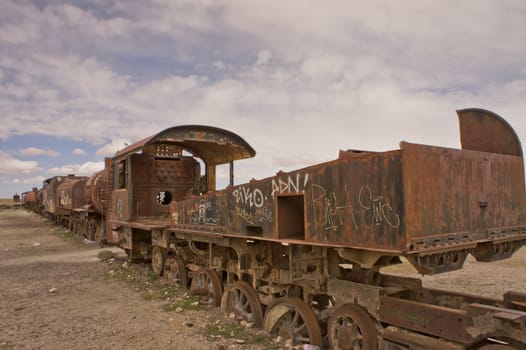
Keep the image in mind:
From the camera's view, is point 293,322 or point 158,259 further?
point 158,259

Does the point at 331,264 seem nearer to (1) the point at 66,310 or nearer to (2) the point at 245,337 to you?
(2) the point at 245,337

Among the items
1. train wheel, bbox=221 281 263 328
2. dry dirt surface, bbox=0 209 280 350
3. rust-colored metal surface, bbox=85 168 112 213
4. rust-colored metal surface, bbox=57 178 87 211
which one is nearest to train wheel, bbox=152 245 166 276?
dry dirt surface, bbox=0 209 280 350

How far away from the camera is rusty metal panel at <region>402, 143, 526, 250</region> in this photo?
3.51 m

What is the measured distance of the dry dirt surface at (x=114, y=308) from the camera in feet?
18.6

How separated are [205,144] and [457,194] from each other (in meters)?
7.26

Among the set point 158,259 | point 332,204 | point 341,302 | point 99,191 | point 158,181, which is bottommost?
point 158,259

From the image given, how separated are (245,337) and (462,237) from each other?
329 cm

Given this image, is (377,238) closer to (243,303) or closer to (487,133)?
(487,133)

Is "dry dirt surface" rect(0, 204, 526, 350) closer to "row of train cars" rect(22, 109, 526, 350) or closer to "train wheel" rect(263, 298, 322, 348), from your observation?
"train wheel" rect(263, 298, 322, 348)

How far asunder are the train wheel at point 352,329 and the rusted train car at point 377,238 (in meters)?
0.01

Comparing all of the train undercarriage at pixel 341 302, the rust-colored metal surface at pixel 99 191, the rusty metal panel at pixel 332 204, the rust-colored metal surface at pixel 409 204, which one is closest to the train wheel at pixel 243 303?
the train undercarriage at pixel 341 302

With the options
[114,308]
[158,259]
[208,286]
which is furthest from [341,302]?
[158,259]

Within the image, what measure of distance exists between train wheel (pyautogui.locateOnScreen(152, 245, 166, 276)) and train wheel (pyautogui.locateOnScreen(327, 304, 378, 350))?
617 cm

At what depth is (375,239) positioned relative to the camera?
3.70 m
